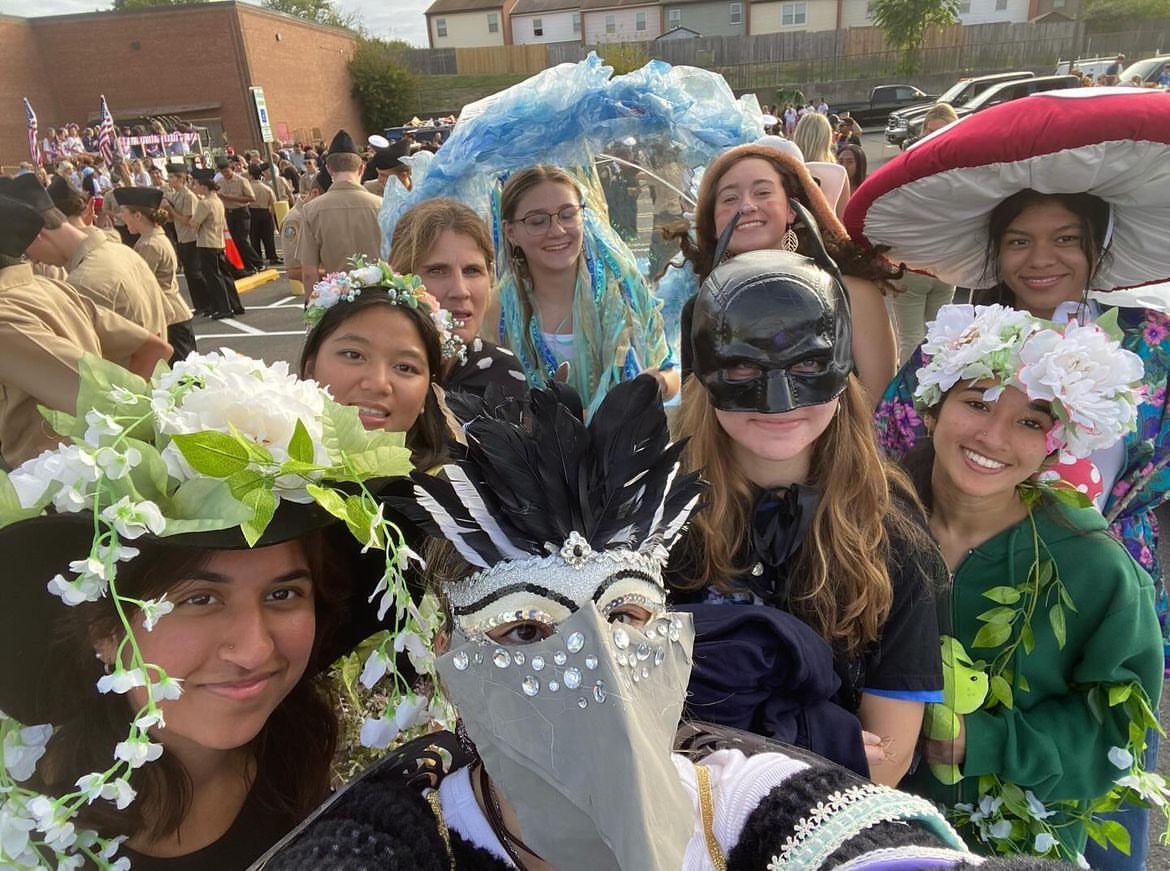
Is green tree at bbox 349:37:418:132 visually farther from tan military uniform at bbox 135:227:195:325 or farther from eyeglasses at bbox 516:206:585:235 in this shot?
eyeglasses at bbox 516:206:585:235

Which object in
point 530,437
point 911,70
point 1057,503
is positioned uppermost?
point 911,70

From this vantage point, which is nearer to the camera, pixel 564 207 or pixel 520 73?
pixel 564 207

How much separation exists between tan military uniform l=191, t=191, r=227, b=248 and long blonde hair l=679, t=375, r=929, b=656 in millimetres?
9108

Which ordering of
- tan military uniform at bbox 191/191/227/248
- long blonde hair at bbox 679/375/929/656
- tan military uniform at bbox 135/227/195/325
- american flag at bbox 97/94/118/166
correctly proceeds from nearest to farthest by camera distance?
1. long blonde hair at bbox 679/375/929/656
2. tan military uniform at bbox 135/227/195/325
3. tan military uniform at bbox 191/191/227/248
4. american flag at bbox 97/94/118/166

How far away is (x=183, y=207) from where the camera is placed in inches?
368

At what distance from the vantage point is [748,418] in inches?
62.9

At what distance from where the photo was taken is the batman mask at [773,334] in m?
1.50

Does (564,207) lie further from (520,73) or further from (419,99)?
(520,73)

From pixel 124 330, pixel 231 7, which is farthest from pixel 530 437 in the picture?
pixel 231 7

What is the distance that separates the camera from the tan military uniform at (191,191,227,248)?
9078 millimetres

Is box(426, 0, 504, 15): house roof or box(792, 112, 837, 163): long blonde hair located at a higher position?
box(426, 0, 504, 15): house roof

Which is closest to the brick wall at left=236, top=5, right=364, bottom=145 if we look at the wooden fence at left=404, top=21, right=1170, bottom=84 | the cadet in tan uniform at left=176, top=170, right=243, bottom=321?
the wooden fence at left=404, top=21, right=1170, bottom=84

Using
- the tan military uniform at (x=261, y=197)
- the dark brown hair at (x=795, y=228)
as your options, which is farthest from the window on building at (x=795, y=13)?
the dark brown hair at (x=795, y=228)

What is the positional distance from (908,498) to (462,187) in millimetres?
2427
